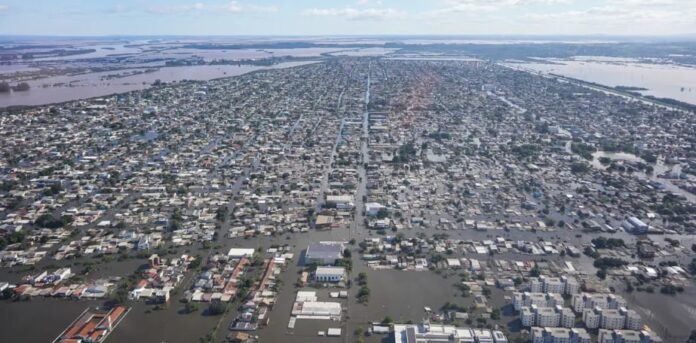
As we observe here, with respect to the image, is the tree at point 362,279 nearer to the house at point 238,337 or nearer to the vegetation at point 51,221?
the house at point 238,337

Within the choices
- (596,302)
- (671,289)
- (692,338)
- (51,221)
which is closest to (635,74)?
(671,289)

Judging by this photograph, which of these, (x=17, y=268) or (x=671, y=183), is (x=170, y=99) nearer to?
(x=17, y=268)

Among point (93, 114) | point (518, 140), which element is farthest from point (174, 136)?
point (518, 140)

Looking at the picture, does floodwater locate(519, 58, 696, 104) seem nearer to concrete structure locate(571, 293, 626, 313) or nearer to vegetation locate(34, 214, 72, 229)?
concrete structure locate(571, 293, 626, 313)

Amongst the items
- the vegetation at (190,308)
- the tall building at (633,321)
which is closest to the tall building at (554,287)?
the tall building at (633,321)

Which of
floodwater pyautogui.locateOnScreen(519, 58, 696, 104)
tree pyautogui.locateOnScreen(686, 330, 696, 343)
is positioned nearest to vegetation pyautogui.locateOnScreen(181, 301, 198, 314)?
tree pyautogui.locateOnScreen(686, 330, 696, 343)

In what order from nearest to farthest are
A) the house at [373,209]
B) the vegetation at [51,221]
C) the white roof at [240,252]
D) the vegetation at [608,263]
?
the vegetation at [608,263], the white roof at [240,252], the vegetation at [51,221], the house at [373,209]
